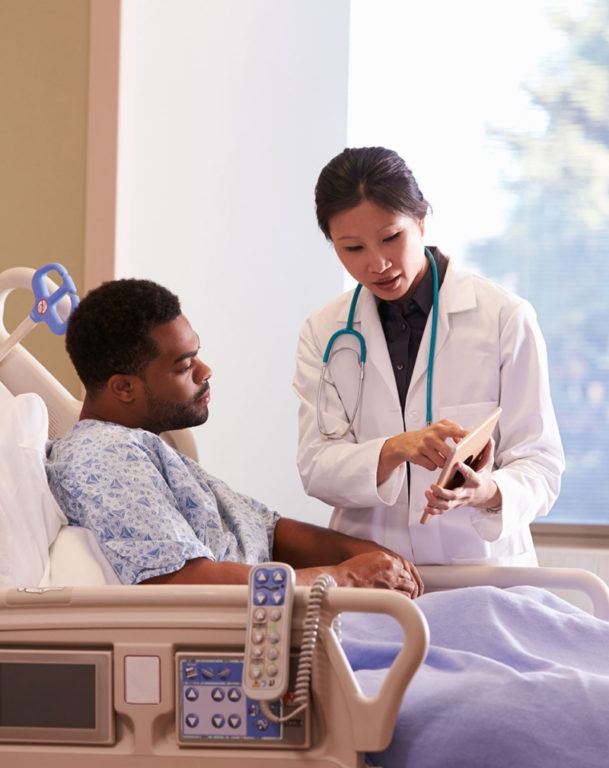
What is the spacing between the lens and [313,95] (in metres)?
3.50

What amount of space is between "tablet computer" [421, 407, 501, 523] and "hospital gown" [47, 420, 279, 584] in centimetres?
42

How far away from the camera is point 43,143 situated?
3.21m

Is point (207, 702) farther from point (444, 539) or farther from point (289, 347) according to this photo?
point (289, 347)

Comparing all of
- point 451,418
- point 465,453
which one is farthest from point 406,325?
point 465,453

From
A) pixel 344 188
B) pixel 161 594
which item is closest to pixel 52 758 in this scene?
pixel 161 594

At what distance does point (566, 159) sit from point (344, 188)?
4.72 feet

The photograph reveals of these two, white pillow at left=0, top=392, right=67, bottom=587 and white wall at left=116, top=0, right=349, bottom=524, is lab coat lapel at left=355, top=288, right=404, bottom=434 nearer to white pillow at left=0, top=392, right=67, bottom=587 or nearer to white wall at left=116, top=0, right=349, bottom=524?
white pillow at left=0, top=392, right=67, bottom=587

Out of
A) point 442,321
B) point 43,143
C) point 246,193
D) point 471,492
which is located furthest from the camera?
point 246,193

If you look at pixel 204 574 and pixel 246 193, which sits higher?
pixel 246 193

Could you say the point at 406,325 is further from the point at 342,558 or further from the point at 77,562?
the point at 77,562

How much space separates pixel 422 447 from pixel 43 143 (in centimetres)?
174

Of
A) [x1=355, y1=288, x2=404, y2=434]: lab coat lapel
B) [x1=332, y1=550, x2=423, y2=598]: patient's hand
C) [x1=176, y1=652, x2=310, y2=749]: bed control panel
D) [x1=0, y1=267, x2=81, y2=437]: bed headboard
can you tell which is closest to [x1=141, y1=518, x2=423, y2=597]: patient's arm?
[x1=332, y1=550, x2=423, y2=598]: patient's hand

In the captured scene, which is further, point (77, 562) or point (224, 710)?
point (77, 562)

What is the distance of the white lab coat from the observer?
2.27 meters
